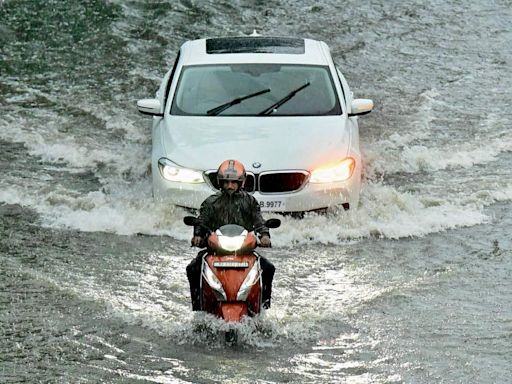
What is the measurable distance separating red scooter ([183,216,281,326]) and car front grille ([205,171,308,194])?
2.74 m

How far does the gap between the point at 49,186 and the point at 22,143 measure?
2.73 metres

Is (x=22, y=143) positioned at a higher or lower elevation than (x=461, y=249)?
lower

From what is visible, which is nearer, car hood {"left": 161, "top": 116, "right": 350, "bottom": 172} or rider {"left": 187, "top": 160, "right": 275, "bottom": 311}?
rider {"left": 187, "top": 160, "right": 275, "bottom": 311}

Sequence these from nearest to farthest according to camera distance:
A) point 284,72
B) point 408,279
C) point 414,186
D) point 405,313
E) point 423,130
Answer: point 405,313 < point 408,279 < point 284,72 < point 414,186 < point 423,130

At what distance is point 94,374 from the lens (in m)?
7.75

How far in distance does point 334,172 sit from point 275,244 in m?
0.87

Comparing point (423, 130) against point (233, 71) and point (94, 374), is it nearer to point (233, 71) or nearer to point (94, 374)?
point (233, 71)

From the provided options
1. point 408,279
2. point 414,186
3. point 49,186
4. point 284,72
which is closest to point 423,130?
point 414,186

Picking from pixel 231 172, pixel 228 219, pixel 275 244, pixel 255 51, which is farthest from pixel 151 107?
pixel 231 172

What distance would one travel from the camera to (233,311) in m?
8.10

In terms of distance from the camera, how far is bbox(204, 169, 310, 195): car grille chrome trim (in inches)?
433

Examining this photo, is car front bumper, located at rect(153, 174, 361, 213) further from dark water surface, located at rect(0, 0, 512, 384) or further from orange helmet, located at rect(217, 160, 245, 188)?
orange helmet, located at rect(217, 160, 245, 188)

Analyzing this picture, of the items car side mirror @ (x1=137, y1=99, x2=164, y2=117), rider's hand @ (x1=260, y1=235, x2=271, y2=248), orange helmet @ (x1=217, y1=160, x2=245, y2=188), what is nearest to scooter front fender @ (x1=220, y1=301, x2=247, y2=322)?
rider's hand @ (x1=260, y1=235, x2=271, y2=248)

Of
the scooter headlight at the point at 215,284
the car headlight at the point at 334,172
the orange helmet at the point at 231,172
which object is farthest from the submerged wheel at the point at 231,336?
the car headlight at the point at 334,172
